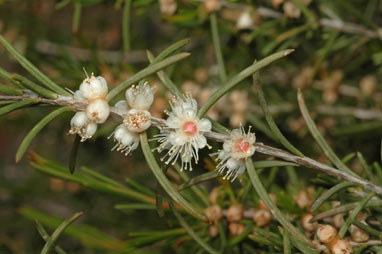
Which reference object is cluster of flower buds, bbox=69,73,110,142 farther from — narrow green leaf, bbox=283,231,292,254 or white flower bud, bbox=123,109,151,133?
narrow green leaf, bbox=283,231,292,254

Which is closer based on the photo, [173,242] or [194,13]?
[173,242]

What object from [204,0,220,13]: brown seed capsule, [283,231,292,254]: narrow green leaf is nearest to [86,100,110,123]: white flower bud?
[283,231,292,254]: narrow green leaf

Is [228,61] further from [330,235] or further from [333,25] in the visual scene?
[330,235]

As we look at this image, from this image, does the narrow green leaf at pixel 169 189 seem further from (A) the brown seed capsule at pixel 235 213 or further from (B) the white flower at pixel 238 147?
(A) the brown seed capsule at pixel 235 213

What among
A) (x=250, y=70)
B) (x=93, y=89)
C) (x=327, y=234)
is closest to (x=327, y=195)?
(x=327, y=234)

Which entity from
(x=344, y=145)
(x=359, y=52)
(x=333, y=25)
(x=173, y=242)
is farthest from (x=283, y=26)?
(x=173, y=242)

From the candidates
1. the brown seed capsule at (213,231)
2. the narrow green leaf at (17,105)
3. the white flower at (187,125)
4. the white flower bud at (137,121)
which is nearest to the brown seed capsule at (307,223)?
the brown seed capsule at (213,231)
